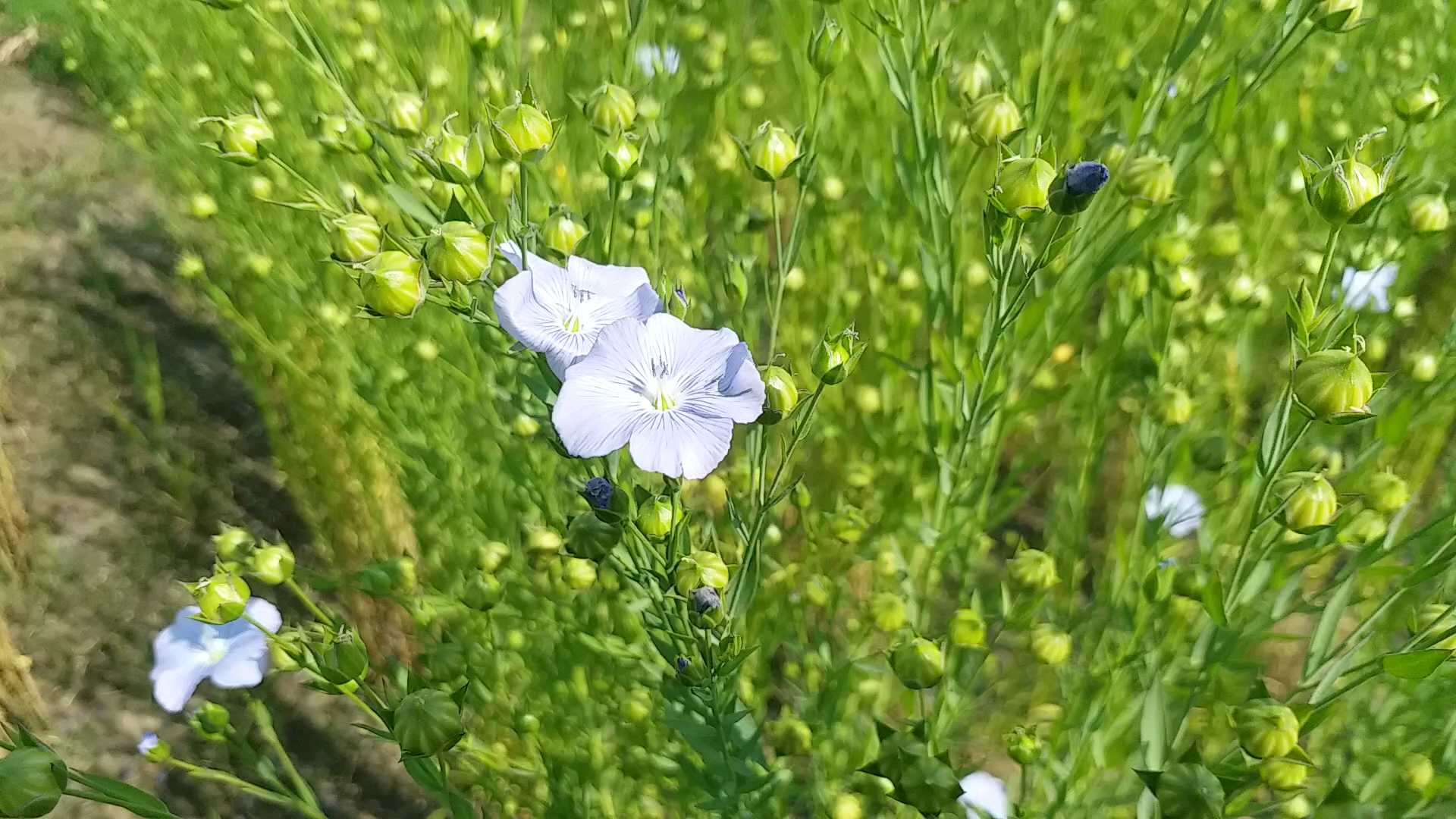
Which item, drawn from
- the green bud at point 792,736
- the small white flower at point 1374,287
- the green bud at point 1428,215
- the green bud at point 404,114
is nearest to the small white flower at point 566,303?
the green bud at point 404,114

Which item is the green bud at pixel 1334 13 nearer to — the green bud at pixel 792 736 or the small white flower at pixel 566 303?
the small white flower at pixel 566 303

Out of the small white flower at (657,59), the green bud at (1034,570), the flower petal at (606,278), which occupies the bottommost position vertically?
the green bud at (1034,570)

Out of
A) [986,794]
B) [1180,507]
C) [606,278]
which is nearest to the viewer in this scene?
[606,278]

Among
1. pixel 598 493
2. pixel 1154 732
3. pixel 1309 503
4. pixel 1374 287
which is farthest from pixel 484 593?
pixel 1374 287

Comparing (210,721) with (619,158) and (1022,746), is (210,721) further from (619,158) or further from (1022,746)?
(1022,746)

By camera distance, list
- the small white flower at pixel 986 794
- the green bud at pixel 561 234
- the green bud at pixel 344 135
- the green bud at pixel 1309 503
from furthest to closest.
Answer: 1. the small white flower at pixel 986 794
2. the green bud at pixel 344 135
3. the green bud at pixel 561 234
4. the green bud at pixel 1309 503

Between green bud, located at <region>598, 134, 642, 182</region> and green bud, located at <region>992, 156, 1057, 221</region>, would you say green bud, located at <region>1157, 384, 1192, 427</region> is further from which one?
green bud, located at <region>598, 134, 642, 182</region>
